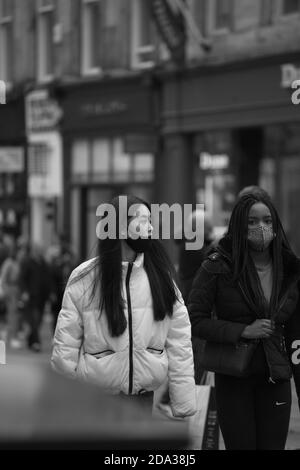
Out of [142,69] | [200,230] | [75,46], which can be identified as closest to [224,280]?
[200,230]

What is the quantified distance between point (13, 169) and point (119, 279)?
2329 centimetres

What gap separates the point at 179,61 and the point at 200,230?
12.6 metres

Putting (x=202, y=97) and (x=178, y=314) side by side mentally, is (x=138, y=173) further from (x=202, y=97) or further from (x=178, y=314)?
(x=178, y=314)

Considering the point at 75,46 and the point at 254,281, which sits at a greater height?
the point at 75,46

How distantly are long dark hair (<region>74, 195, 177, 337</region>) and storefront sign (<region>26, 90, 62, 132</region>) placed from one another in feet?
69.4

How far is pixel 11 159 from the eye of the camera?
93.6ft

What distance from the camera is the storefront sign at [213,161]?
21625mm

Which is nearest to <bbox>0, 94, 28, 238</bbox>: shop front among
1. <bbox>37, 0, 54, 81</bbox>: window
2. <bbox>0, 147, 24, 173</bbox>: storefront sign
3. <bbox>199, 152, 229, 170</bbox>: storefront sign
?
<bbox>0, 147, 24, 173</bbox>: storefront sign

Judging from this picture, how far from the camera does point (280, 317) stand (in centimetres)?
570

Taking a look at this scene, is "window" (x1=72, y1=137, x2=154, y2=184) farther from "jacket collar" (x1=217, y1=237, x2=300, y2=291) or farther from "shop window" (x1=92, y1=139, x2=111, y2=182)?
"jacket collar" (x1=217, y1=237, x2=300, y2=291)

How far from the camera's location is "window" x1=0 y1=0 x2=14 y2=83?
27672mm

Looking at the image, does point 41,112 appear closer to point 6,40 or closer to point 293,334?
point 6,40

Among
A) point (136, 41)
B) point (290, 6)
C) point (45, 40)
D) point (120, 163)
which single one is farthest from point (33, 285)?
point (45, 40)

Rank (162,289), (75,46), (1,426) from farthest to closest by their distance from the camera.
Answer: (75,46), (162,289), (1,426)
